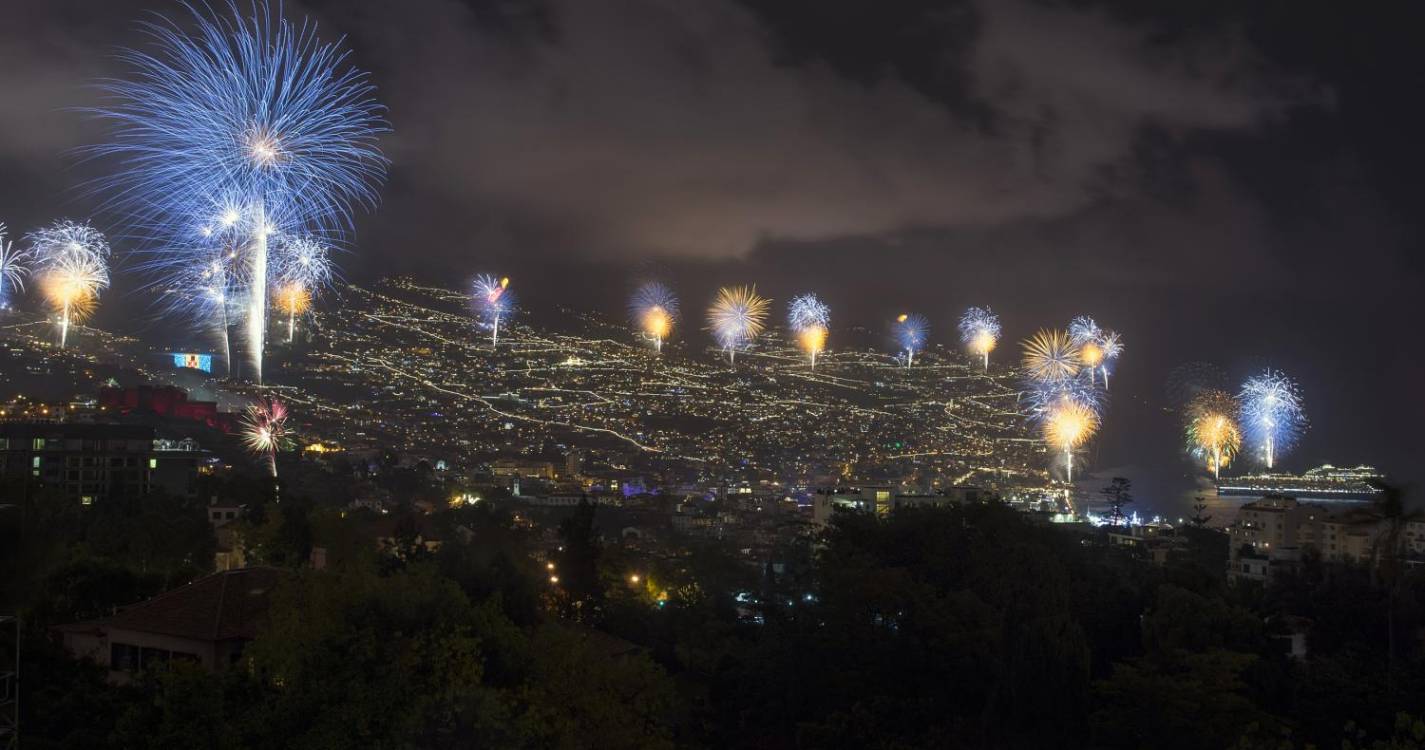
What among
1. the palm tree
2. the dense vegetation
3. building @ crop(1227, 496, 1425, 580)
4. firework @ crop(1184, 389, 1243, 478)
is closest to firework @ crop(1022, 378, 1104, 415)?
firework @ crop(1184, 389, 1243, 478)

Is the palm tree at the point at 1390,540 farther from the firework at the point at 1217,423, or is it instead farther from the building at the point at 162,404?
the building at the point at 162,404

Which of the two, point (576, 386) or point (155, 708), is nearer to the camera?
point (155, 708)

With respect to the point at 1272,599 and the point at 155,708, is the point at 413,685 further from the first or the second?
the point at 1272,599

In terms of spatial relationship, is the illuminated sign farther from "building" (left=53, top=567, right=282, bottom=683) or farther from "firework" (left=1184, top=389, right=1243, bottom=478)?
"building" (left=53, top=567, right=282, bottom=683)

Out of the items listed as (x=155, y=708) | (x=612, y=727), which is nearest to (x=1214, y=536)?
(x=612, y=727)

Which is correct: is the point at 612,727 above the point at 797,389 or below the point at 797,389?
below
